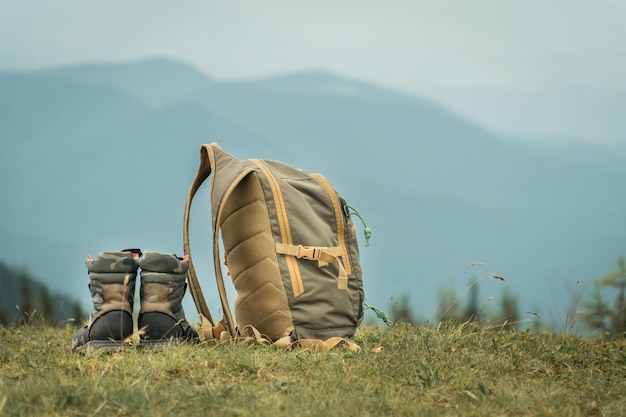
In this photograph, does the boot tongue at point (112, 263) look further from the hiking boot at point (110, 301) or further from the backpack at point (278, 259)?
the backpack at point (278, 259)

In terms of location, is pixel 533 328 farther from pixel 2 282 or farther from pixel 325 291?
pixel 2 282

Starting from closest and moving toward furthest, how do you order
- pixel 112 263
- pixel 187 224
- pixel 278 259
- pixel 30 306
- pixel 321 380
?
pixel 321 380 → pixel 112 263 → pixel 278 259 → pixel 187 224 → pixel 30 306

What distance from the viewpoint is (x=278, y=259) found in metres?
5.06

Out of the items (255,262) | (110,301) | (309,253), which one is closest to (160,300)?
(110,301)

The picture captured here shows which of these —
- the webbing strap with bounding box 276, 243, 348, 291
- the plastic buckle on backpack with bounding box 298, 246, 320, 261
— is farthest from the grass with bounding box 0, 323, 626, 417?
the plastic buckle on backpack with bounding box 298, 246, 320, 261

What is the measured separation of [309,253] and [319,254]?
7cm

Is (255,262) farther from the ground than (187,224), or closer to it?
closer to it

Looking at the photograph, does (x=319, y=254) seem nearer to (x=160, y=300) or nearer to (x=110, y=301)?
(x=160, y=300)

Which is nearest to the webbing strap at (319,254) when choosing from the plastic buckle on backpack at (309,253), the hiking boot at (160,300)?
the plastic buckle on backpack at (309,253)

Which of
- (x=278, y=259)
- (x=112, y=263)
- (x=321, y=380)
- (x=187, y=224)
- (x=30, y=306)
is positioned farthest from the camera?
(x=30, y=306)

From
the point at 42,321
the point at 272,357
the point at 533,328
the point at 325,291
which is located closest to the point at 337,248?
the point at 325,291

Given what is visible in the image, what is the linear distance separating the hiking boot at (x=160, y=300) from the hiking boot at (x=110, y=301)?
0.08 m

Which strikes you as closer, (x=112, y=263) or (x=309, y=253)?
(x=112, y=263)

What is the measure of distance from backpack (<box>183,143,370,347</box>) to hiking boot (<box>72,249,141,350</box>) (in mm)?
569
